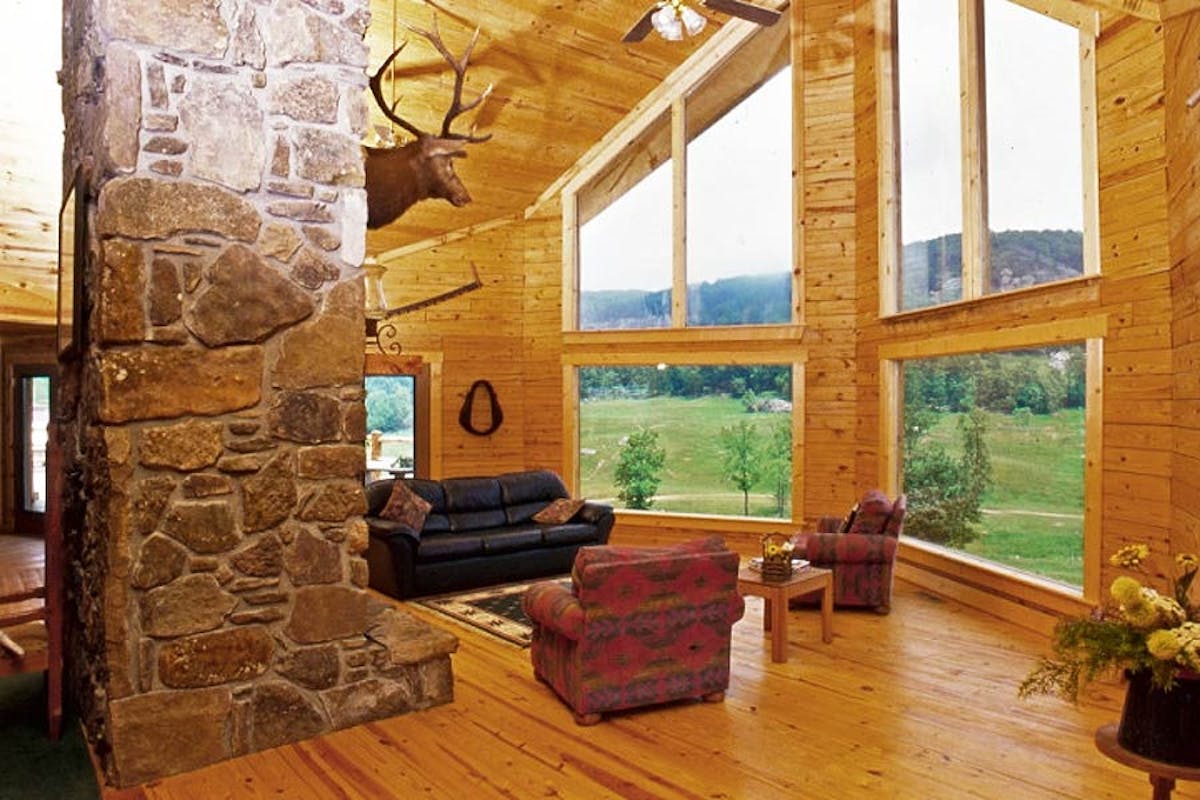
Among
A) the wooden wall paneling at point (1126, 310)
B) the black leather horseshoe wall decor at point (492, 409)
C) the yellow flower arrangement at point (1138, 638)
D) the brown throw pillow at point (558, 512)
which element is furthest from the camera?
the black leather horseshoe wall decor at point (492, 409)

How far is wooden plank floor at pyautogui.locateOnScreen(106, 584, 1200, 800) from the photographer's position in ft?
10.4

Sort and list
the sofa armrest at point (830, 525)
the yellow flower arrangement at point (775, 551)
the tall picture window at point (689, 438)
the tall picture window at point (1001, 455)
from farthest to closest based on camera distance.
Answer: the tall picture window at point (689, 438), the sofa armrest at point (830, 525), the tall picture window at point (1001, 455), the yellow flower arrangement at point (775, 551)

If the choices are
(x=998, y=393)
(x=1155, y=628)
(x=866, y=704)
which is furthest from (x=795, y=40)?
(x=1155, y=628)

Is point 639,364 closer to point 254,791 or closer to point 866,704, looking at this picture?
point 866,704

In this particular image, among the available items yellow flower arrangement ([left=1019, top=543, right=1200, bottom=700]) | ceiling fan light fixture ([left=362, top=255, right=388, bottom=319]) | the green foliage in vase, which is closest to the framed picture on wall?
ceiling fan light fixture ([left=362, top=255, right=388, bottom=319])

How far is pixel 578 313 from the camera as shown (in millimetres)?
8805

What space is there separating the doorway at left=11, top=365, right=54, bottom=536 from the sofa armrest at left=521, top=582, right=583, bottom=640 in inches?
296

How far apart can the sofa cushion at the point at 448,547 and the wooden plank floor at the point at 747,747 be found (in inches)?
62.3

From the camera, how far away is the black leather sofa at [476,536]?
243 inches

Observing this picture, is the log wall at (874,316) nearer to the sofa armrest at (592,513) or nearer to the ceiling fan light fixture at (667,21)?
the sofa armrest at (592,513)

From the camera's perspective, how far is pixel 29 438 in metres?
9.15

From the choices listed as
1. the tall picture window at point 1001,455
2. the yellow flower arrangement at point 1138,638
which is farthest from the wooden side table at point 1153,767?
the tall picture window at point 1001,455

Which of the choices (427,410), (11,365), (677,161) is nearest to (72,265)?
(427,410)

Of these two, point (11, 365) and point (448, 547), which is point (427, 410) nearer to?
point (448, 547)
